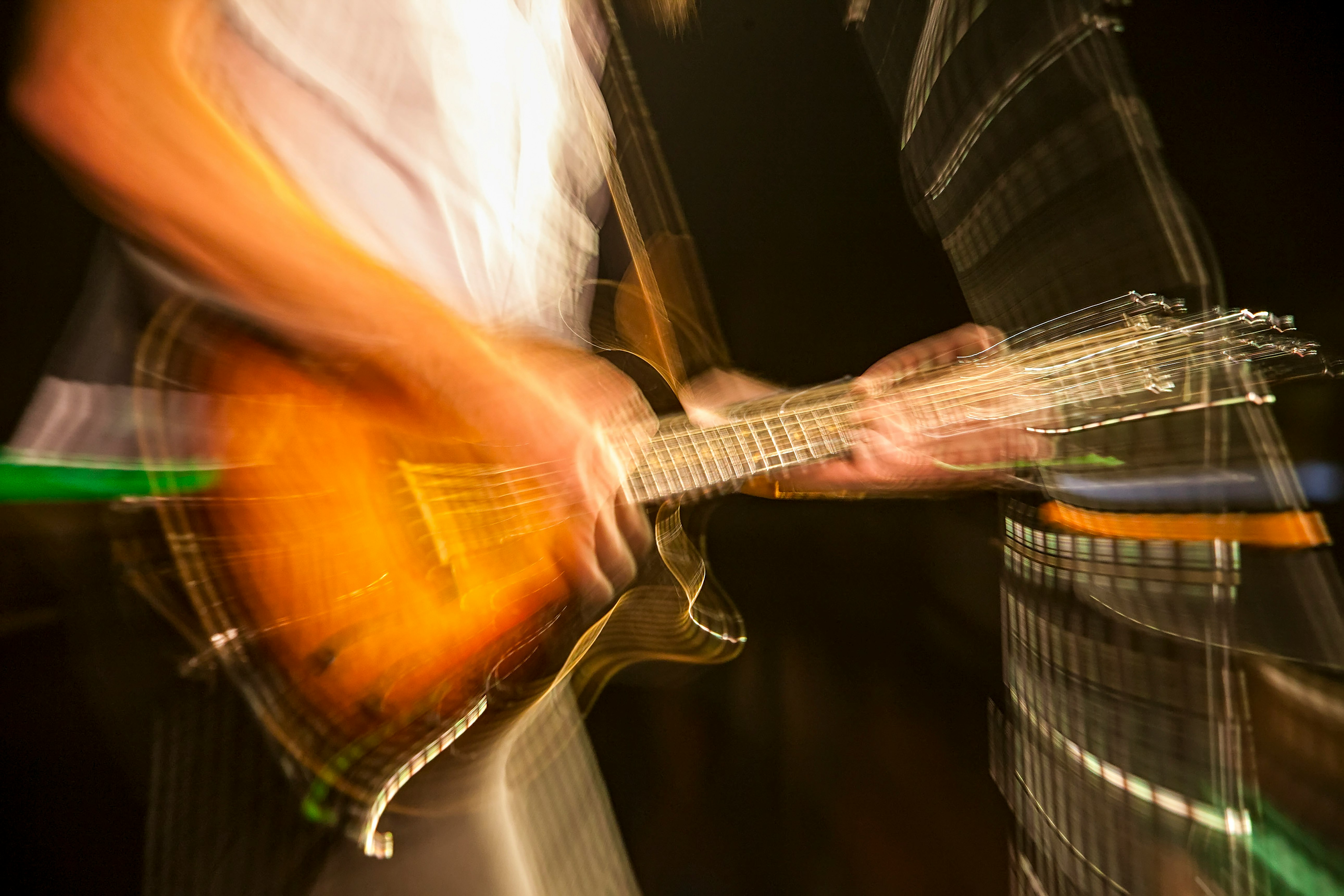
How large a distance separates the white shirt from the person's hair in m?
0.10

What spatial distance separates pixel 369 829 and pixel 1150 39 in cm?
122

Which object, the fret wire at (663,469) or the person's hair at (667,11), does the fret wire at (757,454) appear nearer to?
the fret wire at (663,469)

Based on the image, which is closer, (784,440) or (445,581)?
(445,581)

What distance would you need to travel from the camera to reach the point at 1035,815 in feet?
2.56

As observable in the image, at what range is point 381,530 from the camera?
0.53 m

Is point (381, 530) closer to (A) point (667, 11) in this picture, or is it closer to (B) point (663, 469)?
(B) point (663, 469)

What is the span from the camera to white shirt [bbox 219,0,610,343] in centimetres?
55

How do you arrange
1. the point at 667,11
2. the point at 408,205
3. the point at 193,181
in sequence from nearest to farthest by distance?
1. the point at 193,181
2. the point at 408,205
3. the point at 667,11

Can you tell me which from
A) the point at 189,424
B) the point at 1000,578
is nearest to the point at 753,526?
the point at 1000,578

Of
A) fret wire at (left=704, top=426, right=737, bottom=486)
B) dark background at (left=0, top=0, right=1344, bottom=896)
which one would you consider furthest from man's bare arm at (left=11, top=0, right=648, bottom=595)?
dark background at (left=0, top=0, right=1344, bottom=896)

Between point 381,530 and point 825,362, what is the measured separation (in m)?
0.72

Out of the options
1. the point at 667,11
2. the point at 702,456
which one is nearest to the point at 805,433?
the point at 702,456

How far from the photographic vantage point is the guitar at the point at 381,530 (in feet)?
1.55

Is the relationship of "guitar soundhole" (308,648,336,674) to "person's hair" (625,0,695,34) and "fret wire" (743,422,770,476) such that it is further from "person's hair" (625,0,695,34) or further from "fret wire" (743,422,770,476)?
"person's hair" (625,0,695,34)
